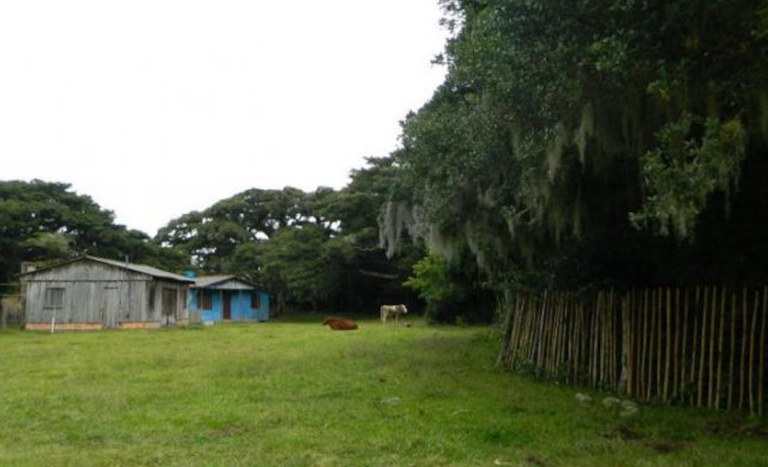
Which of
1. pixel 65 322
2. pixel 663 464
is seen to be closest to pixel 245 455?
pixel 663 464

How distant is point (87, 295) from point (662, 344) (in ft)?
86.7

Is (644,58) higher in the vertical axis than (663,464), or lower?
higher

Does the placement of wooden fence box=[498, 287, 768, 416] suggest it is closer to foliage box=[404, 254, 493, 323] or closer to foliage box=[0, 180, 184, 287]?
foliage box=[404, 254, 493, 323]

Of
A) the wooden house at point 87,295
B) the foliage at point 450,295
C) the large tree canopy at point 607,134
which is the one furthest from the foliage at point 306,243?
the large tree canopy at point 607,134

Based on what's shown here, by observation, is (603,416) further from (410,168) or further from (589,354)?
(410,168)

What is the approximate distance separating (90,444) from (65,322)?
25.2 m

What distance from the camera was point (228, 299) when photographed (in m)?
40.2

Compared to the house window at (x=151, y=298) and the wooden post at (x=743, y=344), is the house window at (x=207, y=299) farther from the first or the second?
the wooden post at (x=743, y=344)

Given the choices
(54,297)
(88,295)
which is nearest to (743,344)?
(88,295)

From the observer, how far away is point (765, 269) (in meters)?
8.20

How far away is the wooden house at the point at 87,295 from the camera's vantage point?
29.3 metres

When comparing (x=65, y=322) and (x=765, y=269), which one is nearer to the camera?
(x=765, y=269)

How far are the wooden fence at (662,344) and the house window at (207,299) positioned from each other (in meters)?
29.7

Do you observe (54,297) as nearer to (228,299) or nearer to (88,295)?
(88,295)
